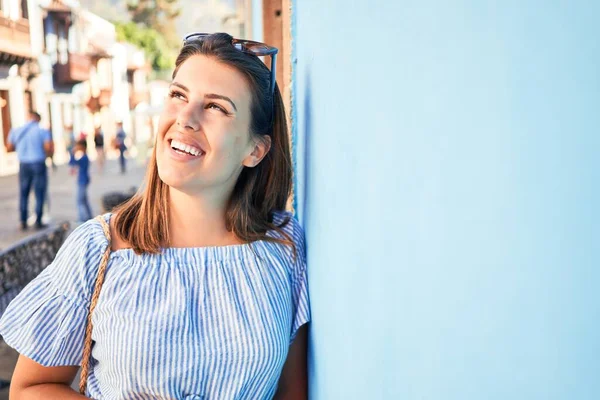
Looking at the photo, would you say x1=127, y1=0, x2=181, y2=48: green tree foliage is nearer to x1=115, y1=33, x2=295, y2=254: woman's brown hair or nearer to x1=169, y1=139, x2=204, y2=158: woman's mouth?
x1=115, y1=33, x2=295, y2=254: woman's brown hair

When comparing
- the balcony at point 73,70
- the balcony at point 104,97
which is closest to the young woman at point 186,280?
the balcony at point 73,70

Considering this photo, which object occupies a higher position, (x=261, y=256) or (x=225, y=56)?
(x=225, y=56)

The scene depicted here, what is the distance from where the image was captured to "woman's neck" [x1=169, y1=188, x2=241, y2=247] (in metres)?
1.61

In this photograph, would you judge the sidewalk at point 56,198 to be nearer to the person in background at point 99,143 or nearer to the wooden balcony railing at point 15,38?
the person in background at point 99,143

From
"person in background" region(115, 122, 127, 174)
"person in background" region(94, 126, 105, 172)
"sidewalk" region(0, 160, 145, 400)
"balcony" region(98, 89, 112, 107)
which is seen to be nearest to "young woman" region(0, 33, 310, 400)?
"sidewalk" region(0, 160, 145, 400)

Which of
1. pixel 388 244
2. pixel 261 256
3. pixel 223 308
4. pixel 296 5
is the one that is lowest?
pixel 223 308

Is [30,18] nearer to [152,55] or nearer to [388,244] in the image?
[152,55]

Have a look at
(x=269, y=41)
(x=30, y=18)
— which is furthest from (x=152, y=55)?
(x=269, y=41)

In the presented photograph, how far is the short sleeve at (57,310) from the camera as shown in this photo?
145cm

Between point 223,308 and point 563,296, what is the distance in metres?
1.22

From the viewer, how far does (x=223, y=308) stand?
150 cm

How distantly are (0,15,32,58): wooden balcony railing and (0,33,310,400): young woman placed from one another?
16.6 metres

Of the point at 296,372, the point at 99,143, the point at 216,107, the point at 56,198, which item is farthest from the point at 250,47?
the point at 99,143

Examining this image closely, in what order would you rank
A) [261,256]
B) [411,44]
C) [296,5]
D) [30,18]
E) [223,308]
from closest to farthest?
1. [411,44]
2. [223,308]
3. [261,256]
4. [296,5]
5. [30,18]
